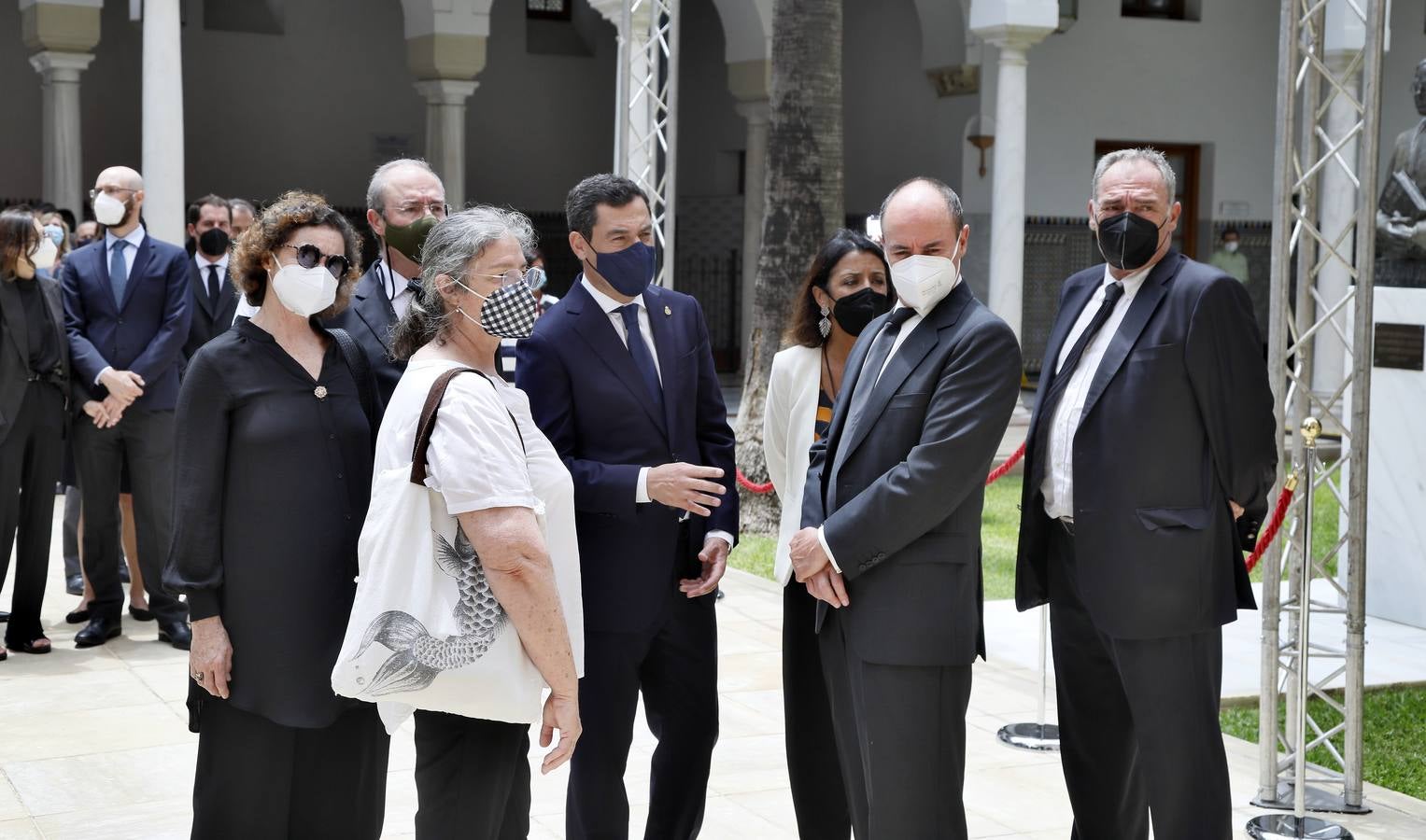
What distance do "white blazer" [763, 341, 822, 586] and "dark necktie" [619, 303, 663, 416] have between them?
0.41 m

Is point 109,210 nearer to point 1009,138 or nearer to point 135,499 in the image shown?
point 135,499

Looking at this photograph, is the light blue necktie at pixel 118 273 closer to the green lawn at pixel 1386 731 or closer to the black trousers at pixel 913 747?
the black trousers at pixel 913 747

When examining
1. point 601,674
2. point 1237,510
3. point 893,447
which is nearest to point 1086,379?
point 1237,510

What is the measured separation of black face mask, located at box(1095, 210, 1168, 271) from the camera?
379 centimetres

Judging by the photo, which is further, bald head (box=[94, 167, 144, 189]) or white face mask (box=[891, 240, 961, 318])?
bald head (box=[94, 167, 144, 189])

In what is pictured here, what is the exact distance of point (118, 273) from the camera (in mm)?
6812

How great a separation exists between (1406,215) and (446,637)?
Answer: 21.5 ft

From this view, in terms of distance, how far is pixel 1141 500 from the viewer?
3.69 metres

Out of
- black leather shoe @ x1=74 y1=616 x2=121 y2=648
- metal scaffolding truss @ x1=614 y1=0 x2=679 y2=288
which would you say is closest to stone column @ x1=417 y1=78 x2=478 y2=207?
metal scaffolding truss @ x1=614 y1=0 x2=679 y2=288

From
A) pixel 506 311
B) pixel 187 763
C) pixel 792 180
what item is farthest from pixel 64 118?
pixel 506 311

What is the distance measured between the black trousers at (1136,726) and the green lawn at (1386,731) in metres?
1.71

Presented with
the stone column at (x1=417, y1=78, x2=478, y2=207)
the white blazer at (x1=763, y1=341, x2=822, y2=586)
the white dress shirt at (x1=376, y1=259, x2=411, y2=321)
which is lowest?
the white blazer at (x1=763, y1=341, x2=822, y2=586)

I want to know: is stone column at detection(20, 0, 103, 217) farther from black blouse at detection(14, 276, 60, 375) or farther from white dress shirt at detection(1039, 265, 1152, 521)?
white dress shirt at detection(1039, 265, 1152, 521)

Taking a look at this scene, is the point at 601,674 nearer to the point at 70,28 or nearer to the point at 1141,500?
the point at 1141,500
